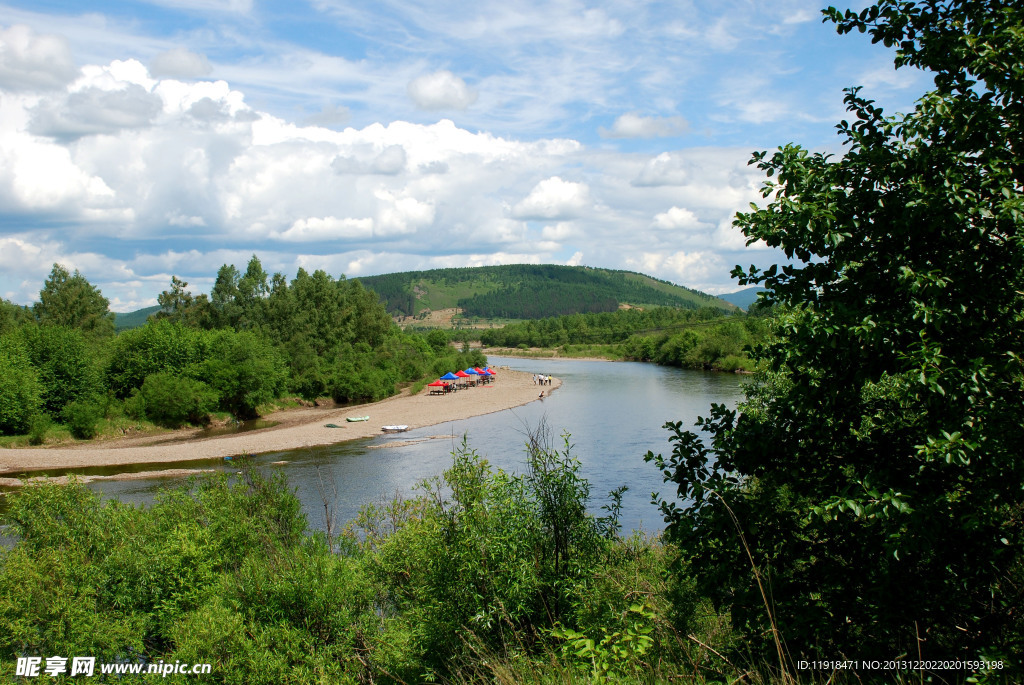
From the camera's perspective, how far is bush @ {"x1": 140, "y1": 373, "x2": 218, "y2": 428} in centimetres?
5681

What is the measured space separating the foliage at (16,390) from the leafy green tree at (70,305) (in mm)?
17335

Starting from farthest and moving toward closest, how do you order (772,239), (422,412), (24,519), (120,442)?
(422,412), (120,442), (24,519), (772,239)

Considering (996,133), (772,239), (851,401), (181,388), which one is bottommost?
(181,388)

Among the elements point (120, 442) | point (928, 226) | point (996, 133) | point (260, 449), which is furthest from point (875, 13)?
point (120, 442)

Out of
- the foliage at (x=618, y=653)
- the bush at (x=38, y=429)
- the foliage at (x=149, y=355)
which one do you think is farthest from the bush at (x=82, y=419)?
the foliage at (x=618, y=653)

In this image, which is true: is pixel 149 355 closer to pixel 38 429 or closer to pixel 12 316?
pixel 38 429

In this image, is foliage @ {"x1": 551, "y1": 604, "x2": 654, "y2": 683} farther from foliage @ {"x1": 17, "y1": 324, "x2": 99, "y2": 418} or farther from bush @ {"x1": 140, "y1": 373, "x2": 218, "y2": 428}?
foliage @ {"x1": 17, "y1": 324, "x2": 99, "y2": 418}

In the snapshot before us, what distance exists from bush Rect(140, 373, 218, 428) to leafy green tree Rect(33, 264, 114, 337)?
16.5m

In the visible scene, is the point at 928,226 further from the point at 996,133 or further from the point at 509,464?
the point at 509,464

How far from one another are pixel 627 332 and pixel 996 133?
17853cm

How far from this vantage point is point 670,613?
10.3 metres

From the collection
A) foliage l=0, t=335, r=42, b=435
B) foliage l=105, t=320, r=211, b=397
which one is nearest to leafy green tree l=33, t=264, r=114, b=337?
foliage l=105, t=320, r=211, b=397

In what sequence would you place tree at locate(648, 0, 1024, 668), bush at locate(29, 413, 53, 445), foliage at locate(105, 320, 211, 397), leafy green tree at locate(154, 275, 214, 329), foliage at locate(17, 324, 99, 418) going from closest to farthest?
1. tree at locate(648, 0, 1024, 668)
2. bush at locate(29, 413, 53, 445)
3. foliage at locate(17, 324, 99, 418)
4. foliage at locate(105, 320, 211, 397)
5. leafy green tree at locate(154, 275, 214, 329)

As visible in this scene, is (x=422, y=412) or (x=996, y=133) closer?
(x=996, y=133)
